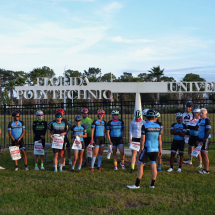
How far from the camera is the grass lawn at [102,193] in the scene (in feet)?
18.7

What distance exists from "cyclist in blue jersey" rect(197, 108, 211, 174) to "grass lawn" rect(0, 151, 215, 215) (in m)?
0.36

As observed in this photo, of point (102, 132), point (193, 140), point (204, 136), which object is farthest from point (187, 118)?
point (102, 132)

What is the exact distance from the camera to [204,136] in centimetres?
879

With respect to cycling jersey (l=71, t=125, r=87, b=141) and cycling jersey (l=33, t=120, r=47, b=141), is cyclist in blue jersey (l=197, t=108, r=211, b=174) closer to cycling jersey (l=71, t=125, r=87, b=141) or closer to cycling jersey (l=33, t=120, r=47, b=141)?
cycling jersey (l=71, t=125, r=87, b=141)

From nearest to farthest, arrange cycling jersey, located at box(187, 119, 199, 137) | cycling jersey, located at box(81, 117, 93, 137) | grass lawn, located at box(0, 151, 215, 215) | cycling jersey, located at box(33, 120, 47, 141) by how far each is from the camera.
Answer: grass lawn, located at box(0, 151, 215, 215) → cycling jersey, located at box(33, 120, 47, 141) → cycling jersey, located at box(187, 119, 199, 137) → cycling jersey, located at box(81, 117, 93, 137)

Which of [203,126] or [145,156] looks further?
[203,126]

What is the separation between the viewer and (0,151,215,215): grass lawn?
5.69 meters

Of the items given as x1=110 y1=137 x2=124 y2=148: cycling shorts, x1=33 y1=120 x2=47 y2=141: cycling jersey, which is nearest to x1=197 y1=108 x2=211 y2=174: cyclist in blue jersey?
x1=110 y1=137 x2=124 y2=148: cycling shorts

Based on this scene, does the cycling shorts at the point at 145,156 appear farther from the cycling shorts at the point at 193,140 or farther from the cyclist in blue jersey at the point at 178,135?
the cycling shorts at the point at 193,140

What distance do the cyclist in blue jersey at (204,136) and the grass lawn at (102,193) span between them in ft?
1.16

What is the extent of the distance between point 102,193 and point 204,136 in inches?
152

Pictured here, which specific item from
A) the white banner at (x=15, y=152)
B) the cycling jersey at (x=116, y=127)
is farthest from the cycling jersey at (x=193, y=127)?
the white banner at (x=15, y=152)

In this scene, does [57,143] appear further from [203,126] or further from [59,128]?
[203,126]

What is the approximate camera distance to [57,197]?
6375 mm
